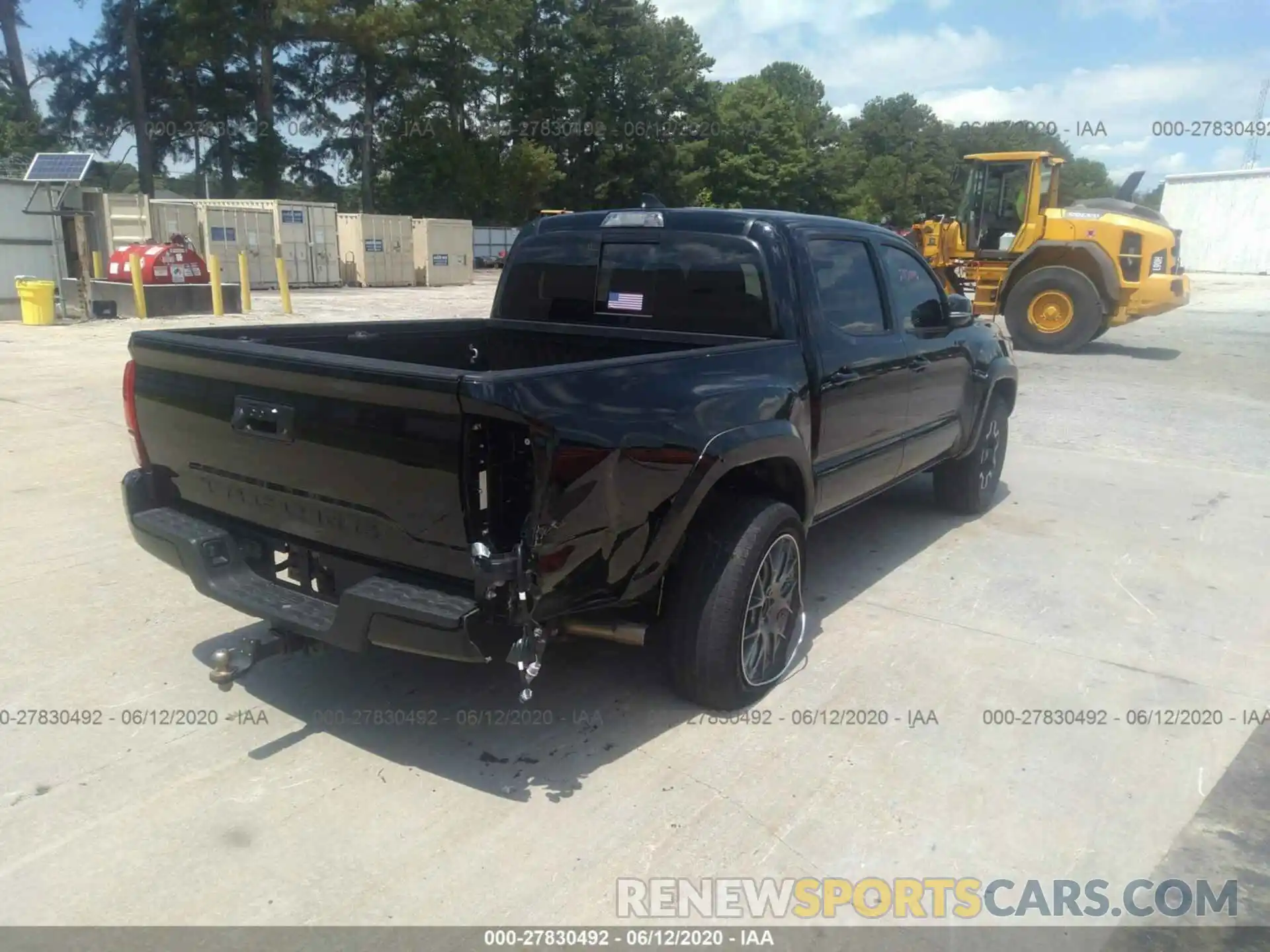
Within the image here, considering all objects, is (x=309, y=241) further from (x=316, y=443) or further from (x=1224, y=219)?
(x=1224, y=219)

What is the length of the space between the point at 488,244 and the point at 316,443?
3664 centimetres

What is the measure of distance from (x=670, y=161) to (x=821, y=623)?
164 ft

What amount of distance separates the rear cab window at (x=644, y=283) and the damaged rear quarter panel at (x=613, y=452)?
2.25ft

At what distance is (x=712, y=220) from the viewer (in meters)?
4.35

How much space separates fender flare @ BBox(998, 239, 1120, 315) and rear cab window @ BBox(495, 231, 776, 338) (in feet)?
40.4

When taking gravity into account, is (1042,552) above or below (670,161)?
below

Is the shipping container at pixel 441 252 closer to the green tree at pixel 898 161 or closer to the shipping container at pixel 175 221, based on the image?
the shipping container at pixel 175 221

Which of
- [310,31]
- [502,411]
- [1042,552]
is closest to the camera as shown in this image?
[502,411]

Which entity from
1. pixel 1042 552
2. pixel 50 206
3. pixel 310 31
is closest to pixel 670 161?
pixel 310 31

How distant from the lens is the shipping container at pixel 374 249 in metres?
26.3

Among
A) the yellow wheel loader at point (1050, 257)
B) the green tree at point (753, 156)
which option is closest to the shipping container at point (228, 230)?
the yellow wheel loader at point (1050, 257)

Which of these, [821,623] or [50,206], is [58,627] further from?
[50,206]

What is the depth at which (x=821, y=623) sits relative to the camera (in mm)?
4637

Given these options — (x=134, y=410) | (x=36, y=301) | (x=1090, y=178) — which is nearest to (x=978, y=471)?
(x=134, y=410)
